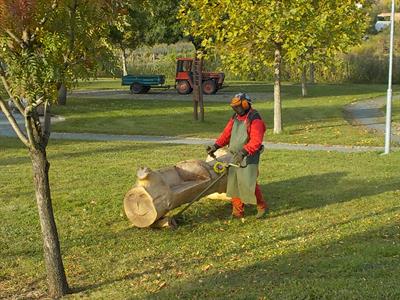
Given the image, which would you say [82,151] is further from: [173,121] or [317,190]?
[173,121]

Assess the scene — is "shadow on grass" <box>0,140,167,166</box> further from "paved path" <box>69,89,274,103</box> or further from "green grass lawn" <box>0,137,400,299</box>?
"paved path" <box>69,89,274,103</box>

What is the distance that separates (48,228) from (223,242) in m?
2.34

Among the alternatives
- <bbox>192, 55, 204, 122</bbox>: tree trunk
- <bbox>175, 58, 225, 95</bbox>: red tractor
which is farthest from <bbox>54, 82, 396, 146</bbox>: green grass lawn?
<bbox>175, 58, 225, 95</bbox>: red tractor

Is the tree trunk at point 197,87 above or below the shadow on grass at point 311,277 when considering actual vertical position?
above

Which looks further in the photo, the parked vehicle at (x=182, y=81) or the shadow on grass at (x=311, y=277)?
the parked vehicle at (x=182, y=81)

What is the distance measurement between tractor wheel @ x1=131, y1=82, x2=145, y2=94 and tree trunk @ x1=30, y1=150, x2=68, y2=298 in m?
30.3

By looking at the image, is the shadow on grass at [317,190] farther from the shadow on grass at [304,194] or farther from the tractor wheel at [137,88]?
the tractor wheel at [137,88]

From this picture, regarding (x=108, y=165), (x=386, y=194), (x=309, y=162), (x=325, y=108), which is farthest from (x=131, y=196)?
(x=325, y=108)

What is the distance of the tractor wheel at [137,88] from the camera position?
35.6m

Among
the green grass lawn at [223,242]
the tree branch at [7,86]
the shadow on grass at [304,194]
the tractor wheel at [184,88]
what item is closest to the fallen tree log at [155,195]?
the green grass lawn at [223,242]

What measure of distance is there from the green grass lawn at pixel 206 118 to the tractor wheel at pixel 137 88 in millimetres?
3693

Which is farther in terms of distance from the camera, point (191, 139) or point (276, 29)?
point (191, 139)

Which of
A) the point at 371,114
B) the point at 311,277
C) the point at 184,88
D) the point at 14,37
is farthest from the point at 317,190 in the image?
the point at 184,88

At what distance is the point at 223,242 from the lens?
7340mm
